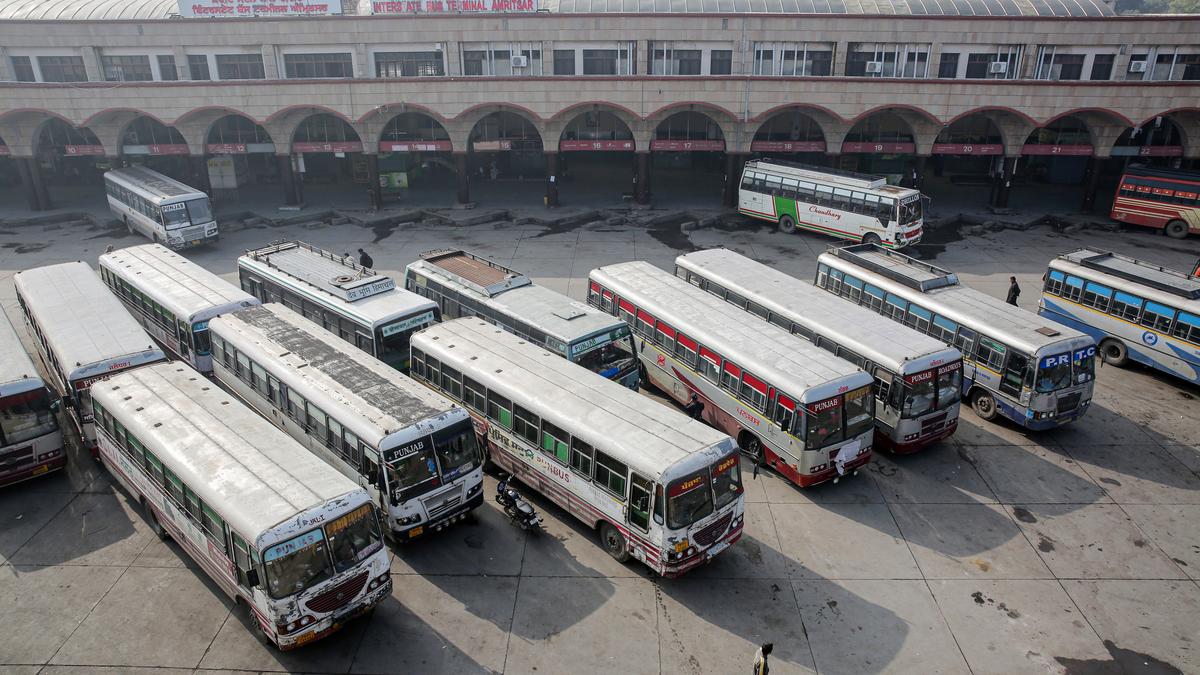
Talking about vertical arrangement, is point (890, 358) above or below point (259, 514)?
above

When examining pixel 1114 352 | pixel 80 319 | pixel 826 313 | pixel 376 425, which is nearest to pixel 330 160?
pixel 80 319

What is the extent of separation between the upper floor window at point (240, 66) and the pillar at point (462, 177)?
11.8m

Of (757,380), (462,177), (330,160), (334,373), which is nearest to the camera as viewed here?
(334,373)

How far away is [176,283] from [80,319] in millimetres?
3428

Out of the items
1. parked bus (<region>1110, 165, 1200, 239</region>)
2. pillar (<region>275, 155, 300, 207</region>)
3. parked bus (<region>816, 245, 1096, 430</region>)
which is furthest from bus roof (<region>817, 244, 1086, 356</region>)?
pillar (<region>275, 155, 300, 207</region>)

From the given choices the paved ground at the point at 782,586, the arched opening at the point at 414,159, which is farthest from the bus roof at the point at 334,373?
the arched opening at the point at 414,159

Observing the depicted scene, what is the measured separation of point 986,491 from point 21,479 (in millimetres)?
23137

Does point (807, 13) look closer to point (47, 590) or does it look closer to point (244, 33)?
point (244, 33)

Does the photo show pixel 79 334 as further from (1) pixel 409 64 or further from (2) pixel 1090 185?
(2) pixel 1090 185

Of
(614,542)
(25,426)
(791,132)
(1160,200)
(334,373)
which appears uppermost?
(791,132)

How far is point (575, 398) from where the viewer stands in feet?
52.4

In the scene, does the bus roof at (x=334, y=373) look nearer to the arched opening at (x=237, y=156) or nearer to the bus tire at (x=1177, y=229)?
the arched opening at (x=237, y=156)

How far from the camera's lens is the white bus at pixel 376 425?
1470 cm

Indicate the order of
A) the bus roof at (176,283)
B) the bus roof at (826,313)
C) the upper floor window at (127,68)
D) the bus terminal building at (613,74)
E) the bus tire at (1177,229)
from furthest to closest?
1. the upper floor window at (127,68)
2. the bus terminal building at (613,74)
3. the bus tire at (1177,229)
4. the bus roof at (176,283)
5. the bus roof at (826,313)
